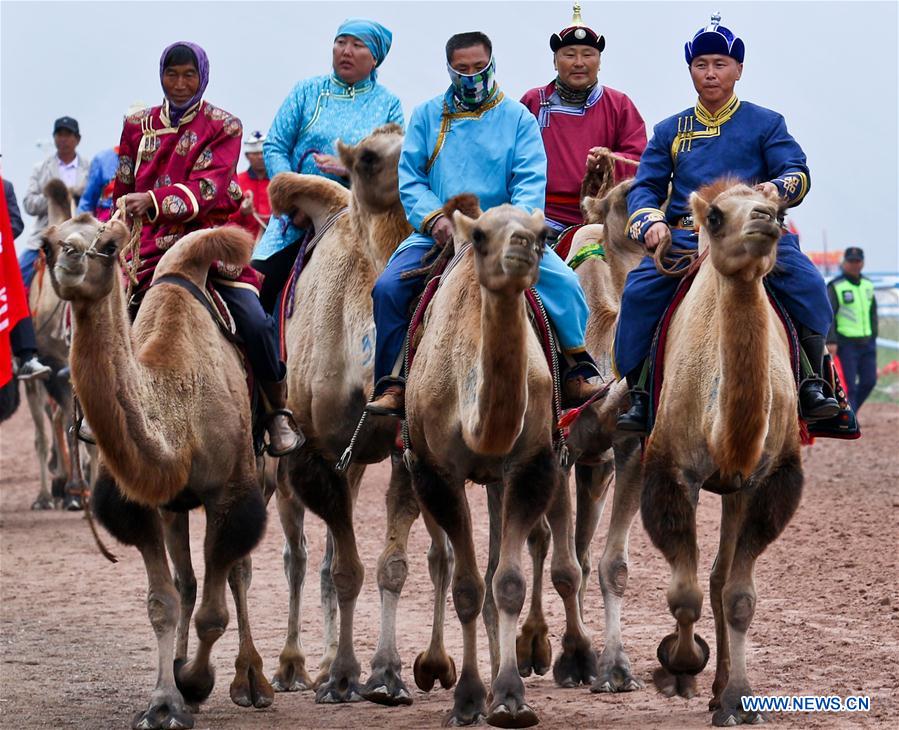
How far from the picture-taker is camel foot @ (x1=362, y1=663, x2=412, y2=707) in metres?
8.27

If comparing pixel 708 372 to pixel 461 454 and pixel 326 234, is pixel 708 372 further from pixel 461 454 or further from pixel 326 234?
pixel 326 234

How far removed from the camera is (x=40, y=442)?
16.9 m

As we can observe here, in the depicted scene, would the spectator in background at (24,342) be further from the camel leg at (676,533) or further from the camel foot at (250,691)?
the camel leg at (676,533)

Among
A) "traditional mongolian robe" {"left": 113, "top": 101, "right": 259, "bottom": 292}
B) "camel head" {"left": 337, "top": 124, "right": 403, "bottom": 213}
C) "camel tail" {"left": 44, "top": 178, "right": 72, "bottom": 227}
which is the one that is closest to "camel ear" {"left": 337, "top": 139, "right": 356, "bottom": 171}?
"camel head" {"left": 337, "top": 124, "right": 403, "bottom": 213}

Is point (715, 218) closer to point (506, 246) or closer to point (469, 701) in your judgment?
point (506, 246)

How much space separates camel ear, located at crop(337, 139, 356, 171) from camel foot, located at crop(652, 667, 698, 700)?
296cm

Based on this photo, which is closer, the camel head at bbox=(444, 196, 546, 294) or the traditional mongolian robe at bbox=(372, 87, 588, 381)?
the camel head at bbox=(444, 196, 546, 294)

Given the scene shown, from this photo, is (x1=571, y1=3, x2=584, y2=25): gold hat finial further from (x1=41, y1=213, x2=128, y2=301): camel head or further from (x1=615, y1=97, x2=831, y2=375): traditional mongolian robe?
(x1=41, y1=213, x2=128, y2=301): camel head

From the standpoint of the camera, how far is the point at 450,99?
8500 millimetres

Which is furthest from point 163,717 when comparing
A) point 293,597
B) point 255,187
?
point 255,187

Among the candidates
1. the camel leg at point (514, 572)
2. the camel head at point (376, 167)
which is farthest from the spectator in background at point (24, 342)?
the camel leg at point (514, 572)

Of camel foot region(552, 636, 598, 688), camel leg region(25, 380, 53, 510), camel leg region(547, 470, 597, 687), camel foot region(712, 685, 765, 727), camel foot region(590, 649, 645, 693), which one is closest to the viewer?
camel foot region(712, 685, 765, 727)

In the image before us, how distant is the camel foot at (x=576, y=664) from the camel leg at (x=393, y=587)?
0.95 metres

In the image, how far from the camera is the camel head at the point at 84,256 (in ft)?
23.0
